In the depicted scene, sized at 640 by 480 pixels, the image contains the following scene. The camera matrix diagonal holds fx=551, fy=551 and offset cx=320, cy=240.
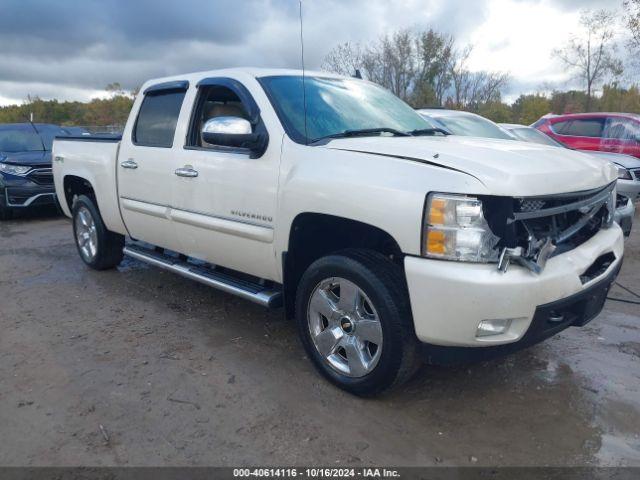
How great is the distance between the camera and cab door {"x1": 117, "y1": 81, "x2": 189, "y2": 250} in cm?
446

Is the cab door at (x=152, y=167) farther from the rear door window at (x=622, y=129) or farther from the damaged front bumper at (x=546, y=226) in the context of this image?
the rear door window at (x=622, y=129)

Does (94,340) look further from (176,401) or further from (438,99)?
(438,99)

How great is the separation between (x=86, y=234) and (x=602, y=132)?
32.4ft

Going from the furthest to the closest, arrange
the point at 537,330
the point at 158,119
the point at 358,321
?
the point at 158,119 → the point at 358,321 → the point at 537,330

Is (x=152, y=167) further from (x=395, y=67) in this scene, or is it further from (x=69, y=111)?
(x=69, y=111)

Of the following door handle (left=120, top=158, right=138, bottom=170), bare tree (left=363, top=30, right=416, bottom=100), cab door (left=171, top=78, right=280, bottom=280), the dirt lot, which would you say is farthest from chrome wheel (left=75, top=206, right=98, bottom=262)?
bare tree (left=363, top=30, right=416, bottom=100)

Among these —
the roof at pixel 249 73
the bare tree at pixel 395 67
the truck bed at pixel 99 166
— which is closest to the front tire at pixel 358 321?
the roof at pixel 249 73

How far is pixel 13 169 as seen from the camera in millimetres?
9453

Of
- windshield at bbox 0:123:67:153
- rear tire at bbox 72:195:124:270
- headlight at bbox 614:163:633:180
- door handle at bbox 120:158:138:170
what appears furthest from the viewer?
windshield at bbox 0:123:67:153

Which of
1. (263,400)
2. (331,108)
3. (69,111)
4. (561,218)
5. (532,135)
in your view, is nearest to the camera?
(561,218)

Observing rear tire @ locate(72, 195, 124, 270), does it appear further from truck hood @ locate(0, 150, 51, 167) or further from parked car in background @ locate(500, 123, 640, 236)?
parked car in background @ locate(500, 123, 640, 236)

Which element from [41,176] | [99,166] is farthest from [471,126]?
[41,176]

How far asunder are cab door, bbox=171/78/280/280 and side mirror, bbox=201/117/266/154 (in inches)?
3.5

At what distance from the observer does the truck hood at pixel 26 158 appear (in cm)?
951
